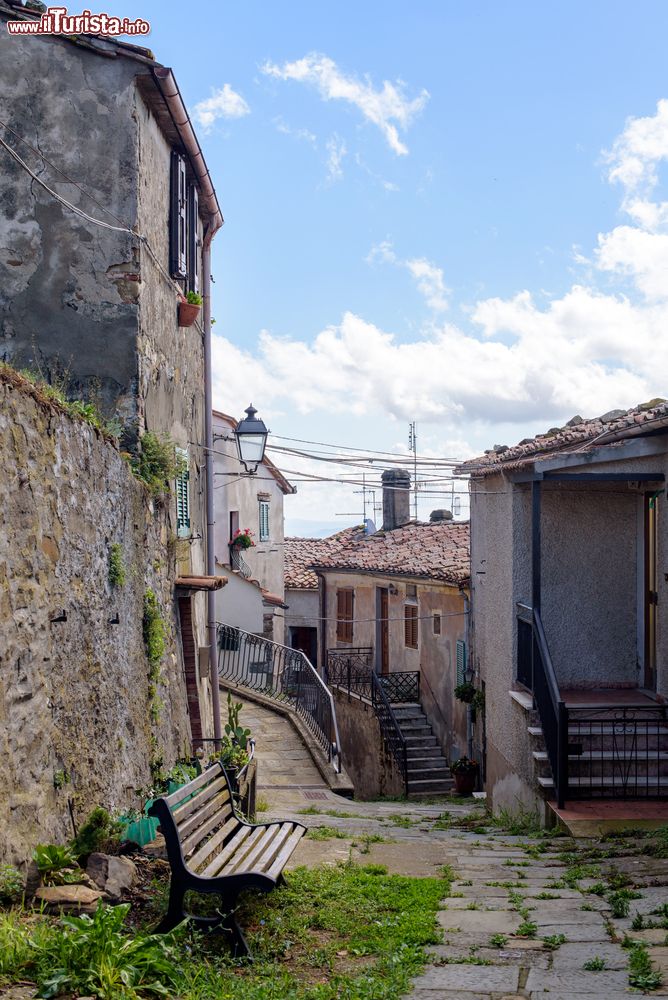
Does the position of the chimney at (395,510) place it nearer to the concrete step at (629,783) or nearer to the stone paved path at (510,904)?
the stone paved path at (510,904)

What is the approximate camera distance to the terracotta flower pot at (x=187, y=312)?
10742 millimetres

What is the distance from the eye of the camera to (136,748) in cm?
740

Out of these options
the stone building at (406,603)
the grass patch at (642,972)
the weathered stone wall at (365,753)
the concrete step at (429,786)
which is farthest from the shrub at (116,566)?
the weathered stone wall at (365,753)

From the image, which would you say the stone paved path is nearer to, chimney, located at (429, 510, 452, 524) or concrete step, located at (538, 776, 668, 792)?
concrete step, located at (538, 776, 668, 792)

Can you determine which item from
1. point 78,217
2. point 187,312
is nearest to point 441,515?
point 187,312

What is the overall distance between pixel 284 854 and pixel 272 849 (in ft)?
0.31

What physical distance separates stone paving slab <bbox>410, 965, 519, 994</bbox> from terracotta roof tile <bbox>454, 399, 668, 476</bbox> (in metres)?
6.12

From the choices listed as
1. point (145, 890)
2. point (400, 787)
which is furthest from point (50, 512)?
point (400, 787)

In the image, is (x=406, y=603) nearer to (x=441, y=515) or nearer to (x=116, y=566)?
(x=441, y=515)

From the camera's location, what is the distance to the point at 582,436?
10914 millimetres

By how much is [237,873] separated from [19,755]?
127 cm

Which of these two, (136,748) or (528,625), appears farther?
(528,625)

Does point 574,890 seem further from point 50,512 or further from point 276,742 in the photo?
point 276,742

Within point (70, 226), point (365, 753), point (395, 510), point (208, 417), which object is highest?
point (70, 226)
